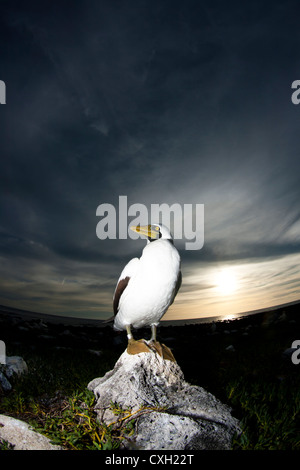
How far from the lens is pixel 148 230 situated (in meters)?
4.31

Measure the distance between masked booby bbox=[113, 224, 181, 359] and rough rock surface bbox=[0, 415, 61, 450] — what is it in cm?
144

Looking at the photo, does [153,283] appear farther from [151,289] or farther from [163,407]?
[163,407]

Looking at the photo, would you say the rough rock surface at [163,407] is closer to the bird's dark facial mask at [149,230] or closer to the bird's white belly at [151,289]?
the bird's white belly at [151,289]

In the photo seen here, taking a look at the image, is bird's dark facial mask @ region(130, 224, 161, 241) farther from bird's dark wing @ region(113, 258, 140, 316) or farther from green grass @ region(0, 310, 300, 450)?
green grass @ region(0, 310, 300, 450)

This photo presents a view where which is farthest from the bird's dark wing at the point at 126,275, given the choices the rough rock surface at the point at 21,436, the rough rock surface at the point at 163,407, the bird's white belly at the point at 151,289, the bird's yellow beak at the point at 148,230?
the rough rock surface at the point at 21,436

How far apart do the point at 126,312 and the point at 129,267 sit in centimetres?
75

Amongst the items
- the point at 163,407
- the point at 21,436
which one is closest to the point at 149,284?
the point at 163,407

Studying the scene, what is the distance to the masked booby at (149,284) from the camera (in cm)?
367

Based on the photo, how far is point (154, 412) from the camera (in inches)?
103

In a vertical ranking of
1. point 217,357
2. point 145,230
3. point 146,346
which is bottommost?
point 217,357

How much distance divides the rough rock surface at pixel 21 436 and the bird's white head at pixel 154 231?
293 centimetres

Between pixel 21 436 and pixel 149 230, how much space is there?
310cm
